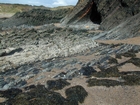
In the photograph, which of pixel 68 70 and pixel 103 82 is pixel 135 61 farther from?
pixel 68 70

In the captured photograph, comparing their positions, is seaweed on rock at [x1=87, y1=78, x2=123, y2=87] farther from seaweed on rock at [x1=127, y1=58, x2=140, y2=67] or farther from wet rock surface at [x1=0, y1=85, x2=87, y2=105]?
seaweed on rock at [x1=127, y1=58, x2=140, y2=67]

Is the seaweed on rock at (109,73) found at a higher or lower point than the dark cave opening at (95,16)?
lower

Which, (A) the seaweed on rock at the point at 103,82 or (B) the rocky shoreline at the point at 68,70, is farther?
(A) the seaweed on rock at the point at 103,82

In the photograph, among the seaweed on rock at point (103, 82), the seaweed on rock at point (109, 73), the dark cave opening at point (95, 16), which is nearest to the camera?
the seaweed on rock at point (103, 82)

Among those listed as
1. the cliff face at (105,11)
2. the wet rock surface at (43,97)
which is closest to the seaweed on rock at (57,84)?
the wet rock surface at (43,97)

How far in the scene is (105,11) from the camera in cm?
3859

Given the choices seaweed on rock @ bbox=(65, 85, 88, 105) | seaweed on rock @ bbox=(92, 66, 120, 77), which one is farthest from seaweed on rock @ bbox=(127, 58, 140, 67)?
seaweed on rock @ bbox=(65, 85, 88, 105)

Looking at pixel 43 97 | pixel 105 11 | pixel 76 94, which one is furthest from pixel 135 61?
pixel 105 11

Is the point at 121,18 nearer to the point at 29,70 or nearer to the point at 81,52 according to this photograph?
the point at 81,52

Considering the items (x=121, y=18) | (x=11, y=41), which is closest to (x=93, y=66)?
(x=11, y=41)

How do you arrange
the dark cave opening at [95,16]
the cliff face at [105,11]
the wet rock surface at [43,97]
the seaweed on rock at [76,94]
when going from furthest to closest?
the dark cave opening at [95,16] → the cliff face at [105,11] → the seaweed on rock at [76,94] → the wet rock surface at [43,97]

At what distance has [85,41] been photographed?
971 inches

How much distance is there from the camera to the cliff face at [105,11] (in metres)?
33.5

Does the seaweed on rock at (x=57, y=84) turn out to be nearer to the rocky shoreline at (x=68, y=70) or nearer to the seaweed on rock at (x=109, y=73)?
the rocky shoreline at (x=68, y=70)
